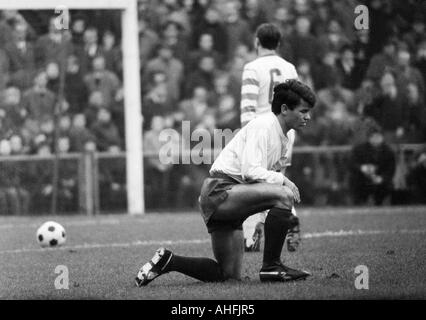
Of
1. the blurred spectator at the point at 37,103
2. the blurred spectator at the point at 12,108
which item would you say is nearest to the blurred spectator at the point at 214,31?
the blurred spectator at the point at 37,103

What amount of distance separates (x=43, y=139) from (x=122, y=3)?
6.91 ft

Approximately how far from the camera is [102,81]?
15992mm

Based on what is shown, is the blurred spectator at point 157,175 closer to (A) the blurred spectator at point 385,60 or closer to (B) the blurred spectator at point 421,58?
(A) the blurred spectator at point 385,60

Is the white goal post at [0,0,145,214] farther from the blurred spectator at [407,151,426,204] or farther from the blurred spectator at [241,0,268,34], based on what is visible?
the blurred spectator at [407,151,426,204]

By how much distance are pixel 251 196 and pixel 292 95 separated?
27.6 inches

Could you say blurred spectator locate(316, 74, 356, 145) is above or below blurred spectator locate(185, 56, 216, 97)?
below

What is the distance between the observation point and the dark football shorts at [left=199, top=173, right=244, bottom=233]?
7.61 metres

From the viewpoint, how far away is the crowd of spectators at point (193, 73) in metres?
15.6

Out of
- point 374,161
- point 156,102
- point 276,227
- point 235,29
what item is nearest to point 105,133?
point 156,102

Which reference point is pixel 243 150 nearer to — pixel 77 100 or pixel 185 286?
pixel 185 286

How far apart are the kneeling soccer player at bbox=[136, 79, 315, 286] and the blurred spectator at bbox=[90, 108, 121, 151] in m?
8.28

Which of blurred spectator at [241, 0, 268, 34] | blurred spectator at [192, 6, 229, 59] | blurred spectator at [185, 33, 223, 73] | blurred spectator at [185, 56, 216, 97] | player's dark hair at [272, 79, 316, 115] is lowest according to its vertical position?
player's dark hair at [272, 79, 316, 115]

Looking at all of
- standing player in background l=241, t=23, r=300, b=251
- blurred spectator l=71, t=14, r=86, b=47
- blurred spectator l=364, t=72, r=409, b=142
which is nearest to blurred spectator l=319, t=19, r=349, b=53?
blurred spectator l=364, t=72, r=409, b=142
